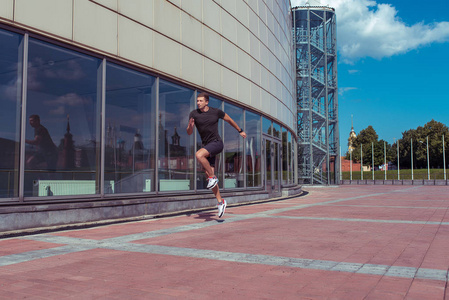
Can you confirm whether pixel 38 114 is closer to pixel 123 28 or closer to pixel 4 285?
pixel 123 28

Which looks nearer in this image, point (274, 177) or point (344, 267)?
point (344, 267)

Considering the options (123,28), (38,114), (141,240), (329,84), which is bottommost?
(141,240)

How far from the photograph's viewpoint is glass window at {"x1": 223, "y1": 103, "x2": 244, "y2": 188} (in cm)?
1518

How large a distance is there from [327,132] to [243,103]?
31424mm


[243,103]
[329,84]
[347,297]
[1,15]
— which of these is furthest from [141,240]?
[329,84]

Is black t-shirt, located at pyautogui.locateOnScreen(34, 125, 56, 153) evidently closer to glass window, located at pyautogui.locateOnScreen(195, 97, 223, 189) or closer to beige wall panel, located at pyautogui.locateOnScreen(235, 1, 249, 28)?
glass window, located at pyautogui.locateOnScreen(195, 97, 223, 189)

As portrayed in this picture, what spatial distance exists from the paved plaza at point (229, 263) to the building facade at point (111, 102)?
5.13ft

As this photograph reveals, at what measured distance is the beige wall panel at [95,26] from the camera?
8.55 metres

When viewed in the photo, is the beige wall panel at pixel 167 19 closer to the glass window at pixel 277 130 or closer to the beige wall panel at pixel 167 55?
the beige wall panel at pixel 167 55

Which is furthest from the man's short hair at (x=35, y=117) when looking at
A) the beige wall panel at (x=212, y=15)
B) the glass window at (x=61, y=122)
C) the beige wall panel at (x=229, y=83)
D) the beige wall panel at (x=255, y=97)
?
the beige wall panel at (x=255, y=97)

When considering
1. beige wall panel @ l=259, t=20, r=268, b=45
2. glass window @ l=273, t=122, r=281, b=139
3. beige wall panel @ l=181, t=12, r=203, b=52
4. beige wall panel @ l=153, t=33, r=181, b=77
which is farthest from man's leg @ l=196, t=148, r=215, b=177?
glass window @ l=273, t=122, r=281, b=139

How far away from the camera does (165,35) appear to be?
11281 millimetres

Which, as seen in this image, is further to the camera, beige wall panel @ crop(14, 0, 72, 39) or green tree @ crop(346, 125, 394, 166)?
green tree @ crop(346, 125, 394, 166)

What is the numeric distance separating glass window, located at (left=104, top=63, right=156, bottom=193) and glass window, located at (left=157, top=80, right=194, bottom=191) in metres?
0.38
